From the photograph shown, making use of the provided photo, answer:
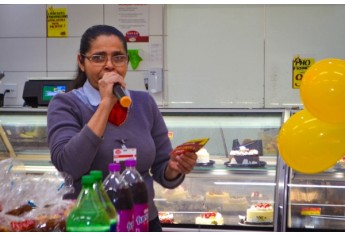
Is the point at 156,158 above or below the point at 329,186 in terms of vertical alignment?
above

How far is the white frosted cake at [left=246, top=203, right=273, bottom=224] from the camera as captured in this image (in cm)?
333

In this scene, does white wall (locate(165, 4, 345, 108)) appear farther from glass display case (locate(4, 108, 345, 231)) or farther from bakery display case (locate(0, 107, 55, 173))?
bakery display case (locate(0, 107, 55, 173))

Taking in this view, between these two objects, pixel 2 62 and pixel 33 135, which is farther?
pixel 2 62

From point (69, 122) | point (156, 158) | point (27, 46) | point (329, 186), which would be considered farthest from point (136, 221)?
point (27, 46)

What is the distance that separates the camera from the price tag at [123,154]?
188 centimetres

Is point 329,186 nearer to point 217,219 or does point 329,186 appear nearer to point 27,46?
point 217,219

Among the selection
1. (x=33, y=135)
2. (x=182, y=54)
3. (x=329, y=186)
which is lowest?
(x=329, y=186)

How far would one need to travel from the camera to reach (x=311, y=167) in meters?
2.06

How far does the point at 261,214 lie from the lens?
3.34 m

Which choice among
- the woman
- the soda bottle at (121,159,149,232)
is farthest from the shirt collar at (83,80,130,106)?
the soda bottle at (121,159,149,232)

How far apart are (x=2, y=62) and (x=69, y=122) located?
146 inches

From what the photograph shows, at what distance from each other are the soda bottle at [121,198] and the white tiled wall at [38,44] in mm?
3533

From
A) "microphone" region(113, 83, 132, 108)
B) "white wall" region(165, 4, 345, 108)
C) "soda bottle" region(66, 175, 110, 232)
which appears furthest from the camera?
"white wall" region(165, 4, 345, 108)

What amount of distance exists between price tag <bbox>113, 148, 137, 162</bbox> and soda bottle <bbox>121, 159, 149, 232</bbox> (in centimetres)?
25
